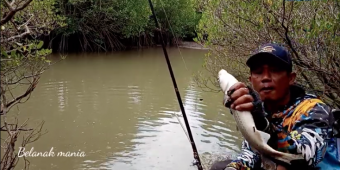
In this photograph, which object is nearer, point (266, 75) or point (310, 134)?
point (310, 134)

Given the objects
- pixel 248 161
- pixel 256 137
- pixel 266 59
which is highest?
pixel 266 59

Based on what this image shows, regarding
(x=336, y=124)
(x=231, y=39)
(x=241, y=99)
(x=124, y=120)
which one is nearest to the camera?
(x=241, y=99)

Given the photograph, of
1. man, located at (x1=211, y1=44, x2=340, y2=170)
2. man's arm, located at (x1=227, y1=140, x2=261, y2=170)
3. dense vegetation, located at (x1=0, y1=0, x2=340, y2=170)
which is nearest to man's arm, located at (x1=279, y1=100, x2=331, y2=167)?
man, located at (x1=211, y1=44, x2=340, y2=170)

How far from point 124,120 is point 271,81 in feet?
21.8

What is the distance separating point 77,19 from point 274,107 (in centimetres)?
1942

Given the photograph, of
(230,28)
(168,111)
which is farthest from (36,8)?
(168,111)

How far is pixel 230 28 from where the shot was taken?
5953mm

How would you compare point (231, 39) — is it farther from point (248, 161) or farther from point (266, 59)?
point (266, 59)

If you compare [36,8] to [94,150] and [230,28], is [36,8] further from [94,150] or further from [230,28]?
[230,28]

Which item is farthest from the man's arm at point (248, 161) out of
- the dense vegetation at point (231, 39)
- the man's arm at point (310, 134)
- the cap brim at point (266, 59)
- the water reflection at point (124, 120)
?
the water reflection at point (124, 120)

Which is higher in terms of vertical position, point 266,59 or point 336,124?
point 266,59

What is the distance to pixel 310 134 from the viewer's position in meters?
1.54

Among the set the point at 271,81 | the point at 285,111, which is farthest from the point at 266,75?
the point at 285,111

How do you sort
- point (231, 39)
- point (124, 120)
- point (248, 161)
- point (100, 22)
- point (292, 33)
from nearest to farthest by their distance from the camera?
point (248, 161), point (292, 33), point (231, 39), point (124, 120), point (100, 22)
